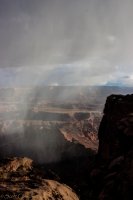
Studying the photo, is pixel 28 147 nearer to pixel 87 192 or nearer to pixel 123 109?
pixel 123 109

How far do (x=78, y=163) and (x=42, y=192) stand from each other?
4004 inches

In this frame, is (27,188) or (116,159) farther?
(116,159)

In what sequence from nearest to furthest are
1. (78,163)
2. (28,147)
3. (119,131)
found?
(119,131)
(78,163)
(28,147)

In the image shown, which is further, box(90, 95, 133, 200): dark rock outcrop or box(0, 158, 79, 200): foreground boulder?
box(90, 95, 133, 200): dark rock outcrop

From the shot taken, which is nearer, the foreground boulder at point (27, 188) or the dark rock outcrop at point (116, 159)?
the foreground boulder at point (27, 188)

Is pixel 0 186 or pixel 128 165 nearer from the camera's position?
pixel 0 186

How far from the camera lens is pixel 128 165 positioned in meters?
37.1

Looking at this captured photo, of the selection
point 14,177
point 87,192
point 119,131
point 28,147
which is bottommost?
point 28,147

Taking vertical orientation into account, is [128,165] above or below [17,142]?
above

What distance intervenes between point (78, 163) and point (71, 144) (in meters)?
25.9

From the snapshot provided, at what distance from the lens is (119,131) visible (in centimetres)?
5091

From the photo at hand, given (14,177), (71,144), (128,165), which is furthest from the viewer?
(71,144)

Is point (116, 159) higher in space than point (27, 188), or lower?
higher

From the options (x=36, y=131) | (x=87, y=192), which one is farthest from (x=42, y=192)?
(x=36, y=131)
